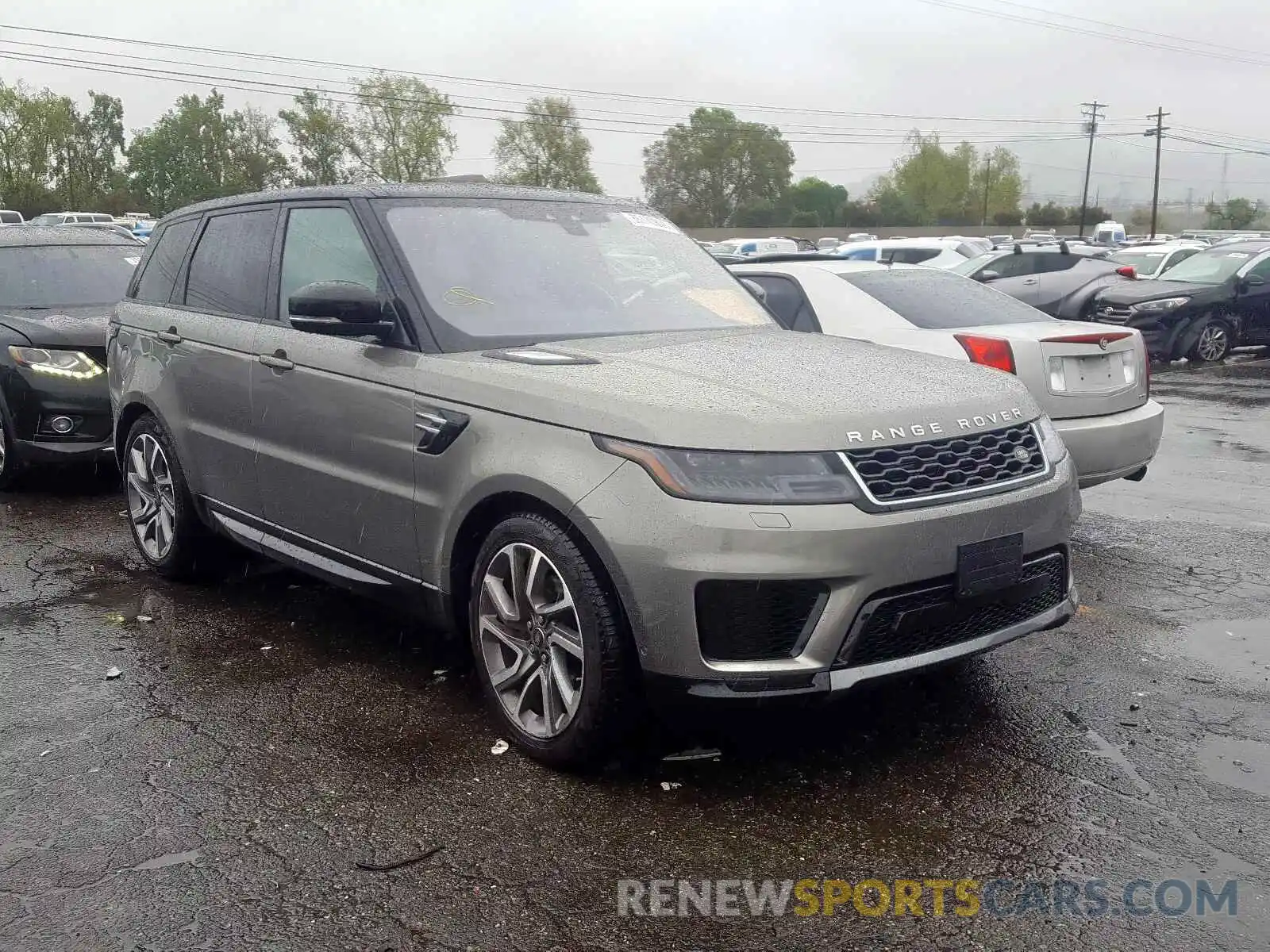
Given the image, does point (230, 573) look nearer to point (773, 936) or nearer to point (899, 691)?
point (899, 691)

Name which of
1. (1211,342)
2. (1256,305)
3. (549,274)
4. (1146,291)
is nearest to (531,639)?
(549,274)

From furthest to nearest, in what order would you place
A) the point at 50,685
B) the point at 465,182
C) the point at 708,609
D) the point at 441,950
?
1. the point at 465,182
2. the point at 50,685
3. the point at 708,609
4. the point at 441,950

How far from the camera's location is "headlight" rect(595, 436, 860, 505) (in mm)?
3203

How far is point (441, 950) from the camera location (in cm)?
272

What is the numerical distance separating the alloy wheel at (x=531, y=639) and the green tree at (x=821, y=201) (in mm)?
100011

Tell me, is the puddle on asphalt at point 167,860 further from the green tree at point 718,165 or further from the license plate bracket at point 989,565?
the green tree at point 718,165

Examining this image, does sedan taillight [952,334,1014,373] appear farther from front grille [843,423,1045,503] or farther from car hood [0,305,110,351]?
car hood [0,305,110,351]

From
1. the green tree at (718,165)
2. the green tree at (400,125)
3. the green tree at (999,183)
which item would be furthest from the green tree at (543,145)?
the green tree at (999,183)

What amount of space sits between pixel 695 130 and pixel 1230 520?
382 ft

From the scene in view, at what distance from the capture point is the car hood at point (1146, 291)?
53.3 ft

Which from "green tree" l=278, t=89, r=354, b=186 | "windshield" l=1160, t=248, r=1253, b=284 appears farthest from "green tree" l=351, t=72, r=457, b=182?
"windshield" l=1160, t=248, r=1253, b=284

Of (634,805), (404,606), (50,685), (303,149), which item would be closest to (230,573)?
(50,685)

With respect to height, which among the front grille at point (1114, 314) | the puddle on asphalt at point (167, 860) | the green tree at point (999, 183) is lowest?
the puddle on asphalt at point (167, 860)

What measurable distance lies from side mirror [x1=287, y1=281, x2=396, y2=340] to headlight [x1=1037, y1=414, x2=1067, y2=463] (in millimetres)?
2195
